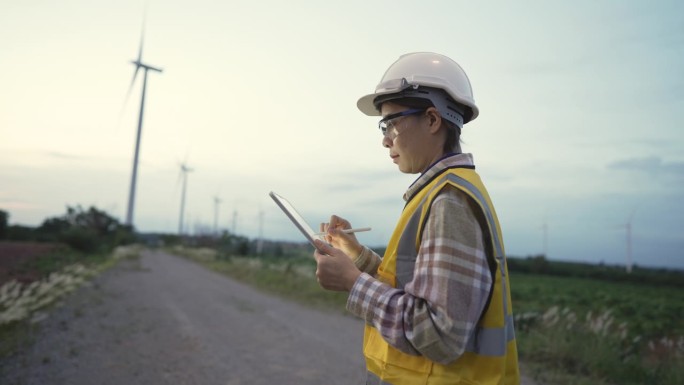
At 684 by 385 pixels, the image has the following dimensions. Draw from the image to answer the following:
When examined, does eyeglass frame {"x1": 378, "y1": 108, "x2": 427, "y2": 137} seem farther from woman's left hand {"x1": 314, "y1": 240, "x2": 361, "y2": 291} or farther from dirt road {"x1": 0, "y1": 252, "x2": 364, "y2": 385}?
dirt road {"x1": 0, "y1": 252, "x2": 364, "y2": 385}

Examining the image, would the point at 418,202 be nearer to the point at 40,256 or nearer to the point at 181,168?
the point at 40,256

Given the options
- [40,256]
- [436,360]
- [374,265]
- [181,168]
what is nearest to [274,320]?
[374,265]

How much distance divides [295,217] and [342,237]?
13.7 inches

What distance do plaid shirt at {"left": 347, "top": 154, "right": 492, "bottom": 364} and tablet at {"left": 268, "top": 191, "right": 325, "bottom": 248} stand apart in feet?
1.04

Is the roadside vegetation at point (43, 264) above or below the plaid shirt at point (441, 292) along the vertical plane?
below

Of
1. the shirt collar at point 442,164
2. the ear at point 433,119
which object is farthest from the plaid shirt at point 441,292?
the ear at point 433,119

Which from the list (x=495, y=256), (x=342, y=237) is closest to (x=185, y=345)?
(x=342, y=237)

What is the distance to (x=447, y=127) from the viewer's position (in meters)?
1.79

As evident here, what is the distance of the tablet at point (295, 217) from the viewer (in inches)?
69.6

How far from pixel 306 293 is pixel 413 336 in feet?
44.8

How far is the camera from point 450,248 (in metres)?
1.44

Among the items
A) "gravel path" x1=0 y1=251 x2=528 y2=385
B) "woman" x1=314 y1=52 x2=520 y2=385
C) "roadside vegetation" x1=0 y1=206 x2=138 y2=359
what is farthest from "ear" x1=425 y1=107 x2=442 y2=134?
"roadside vegetation" x1=0 y1=206 x2=138 y2=359

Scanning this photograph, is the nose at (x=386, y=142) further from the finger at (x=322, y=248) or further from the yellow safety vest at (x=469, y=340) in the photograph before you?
the finger at (x=322, y=248)

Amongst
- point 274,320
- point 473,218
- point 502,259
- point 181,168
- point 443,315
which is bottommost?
point 274,320
